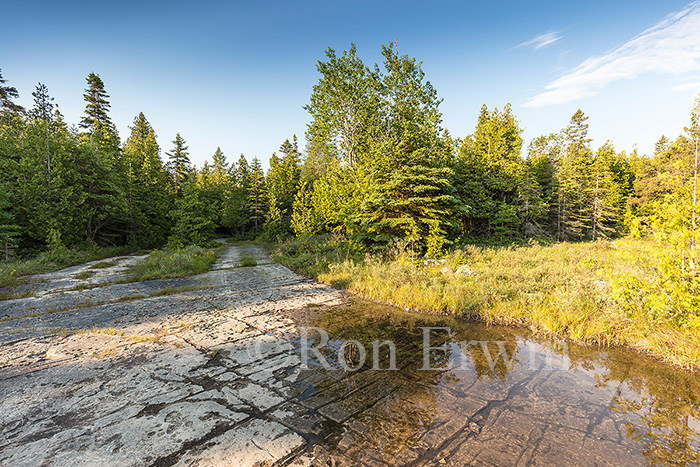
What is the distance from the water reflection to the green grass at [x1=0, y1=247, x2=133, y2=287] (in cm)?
1287

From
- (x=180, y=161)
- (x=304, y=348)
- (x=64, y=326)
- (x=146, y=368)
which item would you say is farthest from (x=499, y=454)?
(x=180, y=161)

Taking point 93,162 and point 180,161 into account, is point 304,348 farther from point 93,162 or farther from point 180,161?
point 180,161

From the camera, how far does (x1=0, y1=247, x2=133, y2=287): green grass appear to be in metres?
10.2

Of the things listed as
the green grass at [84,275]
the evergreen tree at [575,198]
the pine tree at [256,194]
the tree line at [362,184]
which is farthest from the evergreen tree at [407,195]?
the pine tree at [256,194]

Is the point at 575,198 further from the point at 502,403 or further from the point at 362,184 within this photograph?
the point at 502,403

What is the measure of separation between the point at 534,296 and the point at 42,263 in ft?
65.8

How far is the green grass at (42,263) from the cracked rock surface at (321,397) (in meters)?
6.14

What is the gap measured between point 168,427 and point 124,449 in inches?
14.3

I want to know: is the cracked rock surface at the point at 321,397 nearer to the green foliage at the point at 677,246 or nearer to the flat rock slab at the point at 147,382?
the flat rock slab at the point at 147,382

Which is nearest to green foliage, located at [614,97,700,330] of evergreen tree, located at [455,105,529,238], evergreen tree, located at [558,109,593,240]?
evergreen tree, located at [455,105,529,238]

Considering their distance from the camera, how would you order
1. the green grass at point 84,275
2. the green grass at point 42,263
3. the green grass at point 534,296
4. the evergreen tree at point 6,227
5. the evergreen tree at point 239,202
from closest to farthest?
the green grass at point 534,296 < the green grass at point 42,263 < the green grass at point 84,275 < the evergreen tree at point 6,227 < the evergreen tree at point 239,202

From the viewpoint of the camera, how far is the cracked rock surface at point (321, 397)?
100 inches

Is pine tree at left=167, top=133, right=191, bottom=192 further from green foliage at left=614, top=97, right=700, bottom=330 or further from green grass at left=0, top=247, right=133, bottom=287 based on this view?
green foliage at left=614, top=97, right=700, bottom=330

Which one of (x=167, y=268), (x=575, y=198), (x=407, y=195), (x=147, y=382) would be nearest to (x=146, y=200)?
(x=167, y=268)
